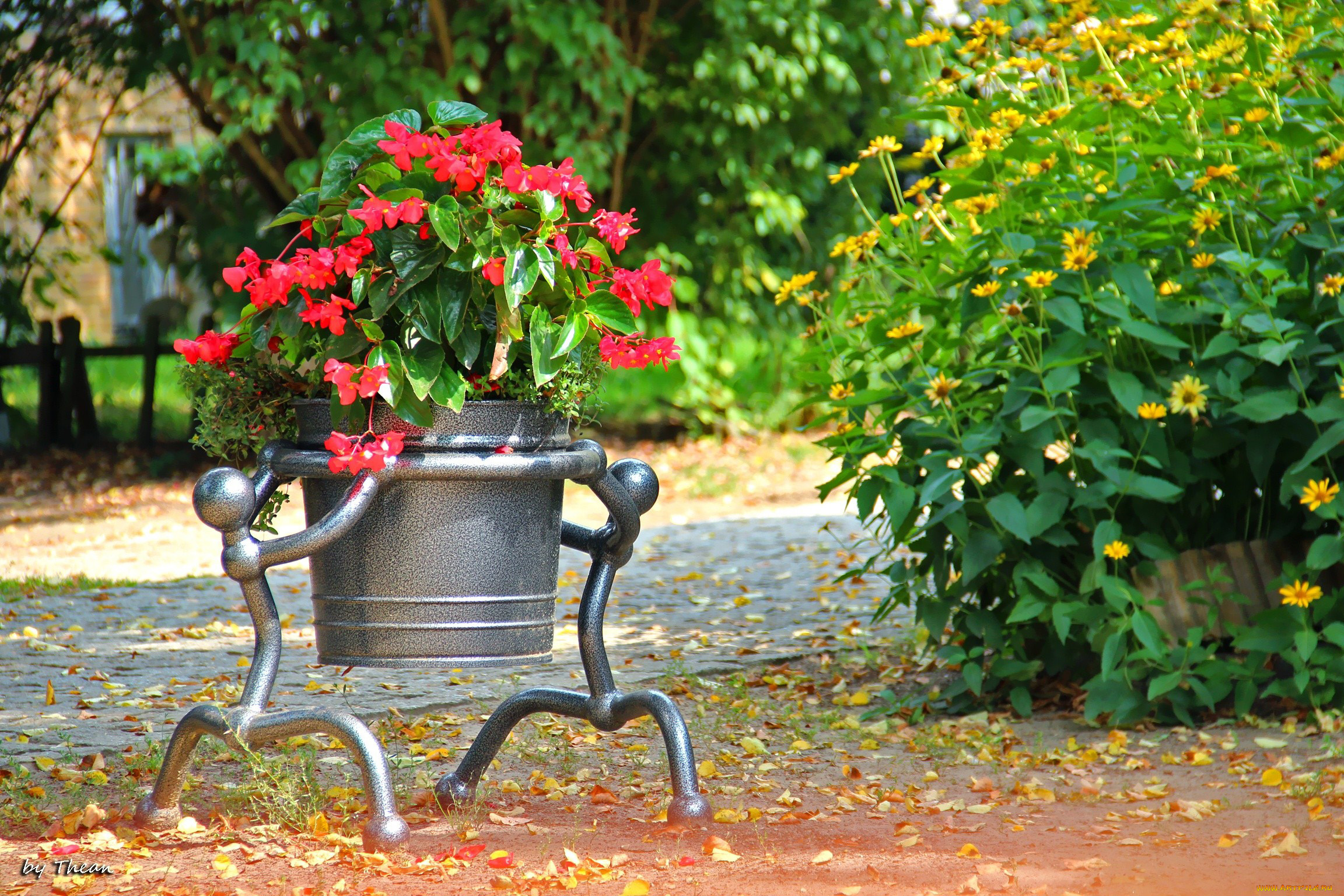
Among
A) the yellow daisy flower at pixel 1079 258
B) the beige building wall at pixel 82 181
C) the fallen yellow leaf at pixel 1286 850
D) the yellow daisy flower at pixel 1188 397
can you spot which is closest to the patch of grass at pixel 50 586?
the yellow daisy flower at pixel 1079 258

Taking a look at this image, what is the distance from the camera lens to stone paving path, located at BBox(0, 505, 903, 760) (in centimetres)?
382

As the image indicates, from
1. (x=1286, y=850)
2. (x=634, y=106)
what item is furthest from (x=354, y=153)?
(x=634, y=106)

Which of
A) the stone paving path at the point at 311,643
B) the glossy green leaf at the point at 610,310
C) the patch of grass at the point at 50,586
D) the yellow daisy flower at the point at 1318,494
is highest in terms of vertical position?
the glossy green leaf at the point at 610,310

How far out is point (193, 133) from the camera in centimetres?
987

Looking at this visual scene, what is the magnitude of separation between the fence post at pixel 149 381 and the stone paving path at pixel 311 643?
15.2 feet

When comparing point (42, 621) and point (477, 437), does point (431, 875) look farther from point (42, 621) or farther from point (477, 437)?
point (42, 621)

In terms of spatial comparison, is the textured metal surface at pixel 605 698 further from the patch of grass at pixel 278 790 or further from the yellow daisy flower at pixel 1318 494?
the yellow daisy flower at pixel 1318 494

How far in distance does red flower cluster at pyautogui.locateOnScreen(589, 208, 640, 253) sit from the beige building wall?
8.09 meters

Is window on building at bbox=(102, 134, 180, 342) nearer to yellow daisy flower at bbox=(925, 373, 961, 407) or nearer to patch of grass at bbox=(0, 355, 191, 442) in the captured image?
patch of grass at bbox=(0, 355, 191, 442)

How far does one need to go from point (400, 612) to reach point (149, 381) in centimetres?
912

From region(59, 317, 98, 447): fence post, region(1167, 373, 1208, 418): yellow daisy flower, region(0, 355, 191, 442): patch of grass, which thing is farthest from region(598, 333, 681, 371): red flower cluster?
region(59, 317, 98, 447): fence post

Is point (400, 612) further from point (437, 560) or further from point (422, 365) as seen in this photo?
point (422, 365)

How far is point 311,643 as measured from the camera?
4.72 m

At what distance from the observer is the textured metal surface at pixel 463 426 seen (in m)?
2.44
